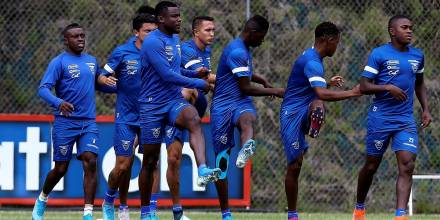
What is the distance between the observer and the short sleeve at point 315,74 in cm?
1293

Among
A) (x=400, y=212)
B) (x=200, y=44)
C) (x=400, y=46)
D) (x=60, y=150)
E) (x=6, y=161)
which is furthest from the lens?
(x=6, y=161)

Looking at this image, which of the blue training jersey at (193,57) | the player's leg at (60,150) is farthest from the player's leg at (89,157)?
the blue training jersey at (193,57)

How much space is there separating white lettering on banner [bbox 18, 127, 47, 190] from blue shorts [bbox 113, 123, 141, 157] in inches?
145

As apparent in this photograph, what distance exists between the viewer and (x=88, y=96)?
14.2m

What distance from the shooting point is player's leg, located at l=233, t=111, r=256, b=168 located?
13.0 m

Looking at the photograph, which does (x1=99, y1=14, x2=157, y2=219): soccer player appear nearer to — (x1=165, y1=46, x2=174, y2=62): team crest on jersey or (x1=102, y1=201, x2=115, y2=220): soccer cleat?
(x1=102, y1=201, x2=115, y2=220): soccer cleat

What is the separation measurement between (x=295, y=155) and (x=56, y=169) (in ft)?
9.44

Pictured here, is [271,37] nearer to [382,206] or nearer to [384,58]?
[382,206]

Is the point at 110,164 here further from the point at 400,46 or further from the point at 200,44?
the point at 400,46

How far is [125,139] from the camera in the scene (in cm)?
1473

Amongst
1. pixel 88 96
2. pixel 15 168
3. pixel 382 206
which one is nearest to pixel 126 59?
pixel 88 96

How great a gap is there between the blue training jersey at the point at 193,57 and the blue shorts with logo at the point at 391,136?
6.94ft

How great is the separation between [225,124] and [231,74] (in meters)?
0.55

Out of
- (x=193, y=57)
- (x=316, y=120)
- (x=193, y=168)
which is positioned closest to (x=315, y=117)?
(x=316, y=120)
